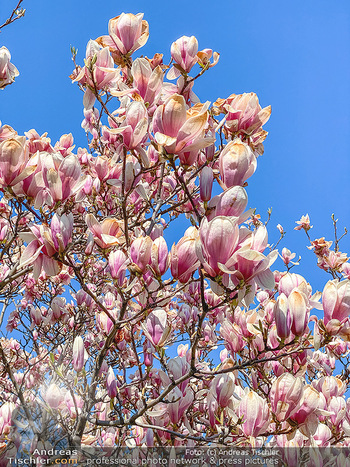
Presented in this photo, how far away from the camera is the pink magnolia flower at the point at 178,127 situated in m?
1.24

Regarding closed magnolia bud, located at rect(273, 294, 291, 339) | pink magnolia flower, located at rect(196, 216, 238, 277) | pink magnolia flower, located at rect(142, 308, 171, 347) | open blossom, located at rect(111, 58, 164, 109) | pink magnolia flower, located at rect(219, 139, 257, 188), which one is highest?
open blossom, located at rect(111, 58, 164, 109)

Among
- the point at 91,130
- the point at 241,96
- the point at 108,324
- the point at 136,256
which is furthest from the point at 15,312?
the point at 241,96

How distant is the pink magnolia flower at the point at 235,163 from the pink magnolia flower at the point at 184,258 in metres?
0.25

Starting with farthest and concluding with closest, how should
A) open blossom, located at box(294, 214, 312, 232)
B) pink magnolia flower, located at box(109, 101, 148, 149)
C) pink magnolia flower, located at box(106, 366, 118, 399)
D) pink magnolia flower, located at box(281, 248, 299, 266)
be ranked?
open blossom, located at box(294, 214, 312, 232), pink magnolia flower, located at box(281, 248, 299, 266), pink magnolia flower, located at box(106, 366, 118, 399), pink magnolia flower, located at box(109, 101, 148, 149)

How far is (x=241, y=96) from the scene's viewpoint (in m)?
1.68

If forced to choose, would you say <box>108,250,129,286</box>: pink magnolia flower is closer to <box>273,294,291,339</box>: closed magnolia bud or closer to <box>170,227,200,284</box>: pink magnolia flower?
<box>170,227,200,284</box>: pink magnolia flower

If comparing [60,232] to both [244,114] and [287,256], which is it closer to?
[244,114]

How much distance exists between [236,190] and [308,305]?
58 centimetres

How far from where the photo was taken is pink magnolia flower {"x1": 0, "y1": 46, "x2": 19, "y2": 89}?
2219mm

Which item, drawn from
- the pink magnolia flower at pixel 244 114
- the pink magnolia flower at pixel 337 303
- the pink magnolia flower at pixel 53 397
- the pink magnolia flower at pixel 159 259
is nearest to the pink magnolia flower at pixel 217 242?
the pink magnolia flower at pixel 159 259

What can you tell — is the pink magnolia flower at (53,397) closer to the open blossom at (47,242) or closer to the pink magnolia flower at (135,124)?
the open blossom at (47,242)

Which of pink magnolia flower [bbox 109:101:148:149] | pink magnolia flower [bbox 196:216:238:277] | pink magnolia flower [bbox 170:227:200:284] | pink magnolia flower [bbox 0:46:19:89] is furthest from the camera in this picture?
pink magnolia flower [bbox 0:46:19:89]

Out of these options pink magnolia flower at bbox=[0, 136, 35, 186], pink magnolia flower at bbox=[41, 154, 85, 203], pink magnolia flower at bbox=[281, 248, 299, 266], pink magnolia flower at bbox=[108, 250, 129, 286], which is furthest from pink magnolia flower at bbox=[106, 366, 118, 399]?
pink magnolia flower at bbox=[281, 248, 299, 266]

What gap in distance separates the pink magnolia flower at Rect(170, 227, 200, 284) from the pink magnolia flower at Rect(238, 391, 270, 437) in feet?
1.76
